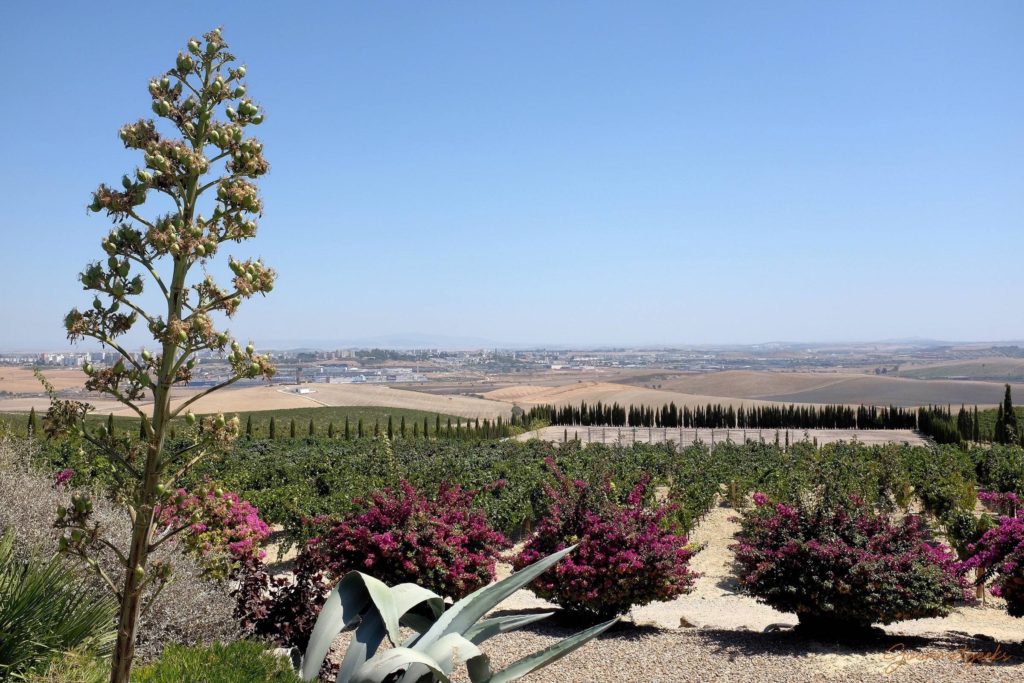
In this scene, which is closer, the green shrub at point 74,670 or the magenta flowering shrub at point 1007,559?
the green shrub at point 74,670

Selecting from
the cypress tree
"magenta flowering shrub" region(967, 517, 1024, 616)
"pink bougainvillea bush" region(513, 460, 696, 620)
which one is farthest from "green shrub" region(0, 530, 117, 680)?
the cypress tree

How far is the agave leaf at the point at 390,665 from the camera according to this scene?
3873mm

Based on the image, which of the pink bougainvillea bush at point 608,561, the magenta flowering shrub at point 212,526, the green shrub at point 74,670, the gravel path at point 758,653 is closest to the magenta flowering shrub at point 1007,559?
the gravel path at point 758,653

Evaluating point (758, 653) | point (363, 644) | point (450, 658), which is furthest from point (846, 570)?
point (363, 644)

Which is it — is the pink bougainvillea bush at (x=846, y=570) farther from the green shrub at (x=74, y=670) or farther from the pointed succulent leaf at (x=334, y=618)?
the green shrub at (x=74, y=670)

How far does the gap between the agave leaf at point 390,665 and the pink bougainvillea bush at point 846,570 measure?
445 cm

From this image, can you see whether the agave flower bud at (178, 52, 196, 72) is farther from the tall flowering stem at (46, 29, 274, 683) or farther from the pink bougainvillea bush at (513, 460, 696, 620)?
the pink bougainvillea bush at (513, 460, 696, 620)

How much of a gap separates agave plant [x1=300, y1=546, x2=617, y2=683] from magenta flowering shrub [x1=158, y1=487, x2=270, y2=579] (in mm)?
848

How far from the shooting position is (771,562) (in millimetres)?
7449

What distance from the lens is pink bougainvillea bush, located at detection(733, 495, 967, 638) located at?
6.97 meters

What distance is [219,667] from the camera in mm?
4285

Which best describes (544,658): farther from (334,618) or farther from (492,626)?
(334,618)

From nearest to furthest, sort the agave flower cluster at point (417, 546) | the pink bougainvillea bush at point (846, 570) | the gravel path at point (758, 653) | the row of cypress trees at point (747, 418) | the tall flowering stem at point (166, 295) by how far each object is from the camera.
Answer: the tall flowering stem at point (166, 295) → the gravel path at point (758, 653) → the pink bougainvillea bush at point (846, 570) → the agave flower cluster at point (417, 546) → the row of cypress trees at point (747, 418)

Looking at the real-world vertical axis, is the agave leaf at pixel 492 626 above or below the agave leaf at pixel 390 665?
below
